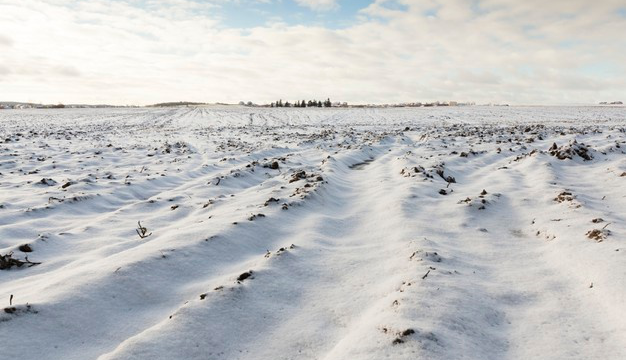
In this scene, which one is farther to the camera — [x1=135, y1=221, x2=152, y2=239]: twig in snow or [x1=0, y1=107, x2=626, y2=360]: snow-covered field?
[x1=135, y1=221, x2=152, y2=239]: twig in snow

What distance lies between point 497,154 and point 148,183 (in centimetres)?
867

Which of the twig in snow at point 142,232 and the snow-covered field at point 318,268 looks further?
the twig in snow at point 142,232

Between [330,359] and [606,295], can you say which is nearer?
[330,359]

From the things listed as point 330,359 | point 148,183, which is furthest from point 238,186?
point 330,359

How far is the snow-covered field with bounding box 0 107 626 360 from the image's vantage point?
8.95ft

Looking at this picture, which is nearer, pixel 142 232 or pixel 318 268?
pixel 318 268

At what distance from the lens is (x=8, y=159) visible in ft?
37.1

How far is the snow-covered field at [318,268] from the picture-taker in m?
2.73

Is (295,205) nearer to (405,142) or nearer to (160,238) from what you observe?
(160,238)

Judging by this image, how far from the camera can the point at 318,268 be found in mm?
3965

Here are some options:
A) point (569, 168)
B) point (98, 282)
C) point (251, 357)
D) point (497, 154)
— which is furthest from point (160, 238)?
point (497, 154)

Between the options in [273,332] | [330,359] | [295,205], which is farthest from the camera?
[295,205]

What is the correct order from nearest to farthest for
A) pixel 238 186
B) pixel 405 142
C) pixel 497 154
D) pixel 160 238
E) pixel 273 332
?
pixel 273 332 < pixel 160 238 < pixel 238 186 < pixel 497 154 < pixel 405 142

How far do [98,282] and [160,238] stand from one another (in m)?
1.23
